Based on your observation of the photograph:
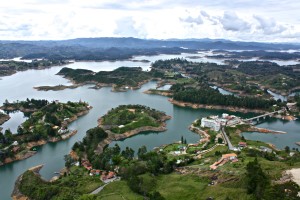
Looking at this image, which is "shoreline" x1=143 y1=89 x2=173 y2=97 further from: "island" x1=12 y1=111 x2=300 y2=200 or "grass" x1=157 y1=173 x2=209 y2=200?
"grass" x1=157 y1=173 x2=209 y2=200

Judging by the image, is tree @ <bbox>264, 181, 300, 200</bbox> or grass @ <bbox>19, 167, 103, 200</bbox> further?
grass @ <bbox>19, 167, 103, 200</bbox>

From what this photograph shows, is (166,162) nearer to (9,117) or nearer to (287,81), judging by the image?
(9,117)

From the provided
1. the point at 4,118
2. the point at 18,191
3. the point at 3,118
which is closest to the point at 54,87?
the point at 4,118

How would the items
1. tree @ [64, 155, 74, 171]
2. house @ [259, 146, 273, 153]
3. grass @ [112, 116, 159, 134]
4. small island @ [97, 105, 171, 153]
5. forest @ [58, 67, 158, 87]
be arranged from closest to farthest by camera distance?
tree @ [64, 155, 74, 171], house @ [259, 146, 273, 153], small island @ [97, 105, 171, 153], grass @ [112, 116, 159, 134], forest @ [58, 67, 158, 87]

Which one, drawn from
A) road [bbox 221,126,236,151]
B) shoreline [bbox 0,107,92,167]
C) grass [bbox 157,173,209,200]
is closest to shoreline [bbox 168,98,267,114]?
road [bbox 221,126,236,151]

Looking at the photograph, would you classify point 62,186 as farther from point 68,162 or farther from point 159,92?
point 159,92

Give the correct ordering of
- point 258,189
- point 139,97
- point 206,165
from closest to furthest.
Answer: point 258,189 < point 206,165 < point 139,97

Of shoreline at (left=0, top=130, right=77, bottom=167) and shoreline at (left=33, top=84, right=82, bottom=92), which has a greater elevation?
shoreline at (left=33, top=84, right=82, bottom=92)

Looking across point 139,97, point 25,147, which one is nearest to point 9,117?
point 25,147
